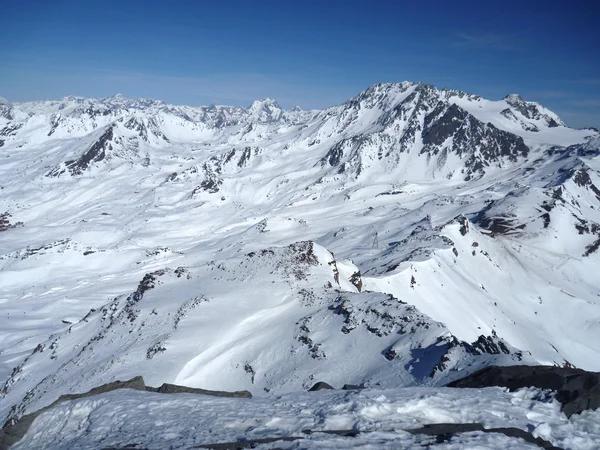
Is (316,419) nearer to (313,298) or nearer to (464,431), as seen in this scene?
(464,431)

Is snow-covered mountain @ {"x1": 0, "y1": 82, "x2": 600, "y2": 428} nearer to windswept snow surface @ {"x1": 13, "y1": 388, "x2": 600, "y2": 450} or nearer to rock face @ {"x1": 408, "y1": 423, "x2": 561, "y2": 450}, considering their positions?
windswept snow surface @ {"x1": 13, "y1": 388, "x2": 600, "y2": 450}

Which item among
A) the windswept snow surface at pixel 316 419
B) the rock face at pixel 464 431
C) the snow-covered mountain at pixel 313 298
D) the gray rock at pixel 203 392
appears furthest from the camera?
the snow-covered mountain at pixel 313 298

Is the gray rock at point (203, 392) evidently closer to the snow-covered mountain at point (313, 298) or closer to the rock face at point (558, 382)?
the rock face at point (558, 382)

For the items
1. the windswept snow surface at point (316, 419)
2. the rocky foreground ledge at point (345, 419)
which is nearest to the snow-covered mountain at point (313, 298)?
the rocky foreground ledge at point (345, 419)

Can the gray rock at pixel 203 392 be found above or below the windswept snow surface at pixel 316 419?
below

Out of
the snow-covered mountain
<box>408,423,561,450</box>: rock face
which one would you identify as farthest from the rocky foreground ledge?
the snow-covered mountain

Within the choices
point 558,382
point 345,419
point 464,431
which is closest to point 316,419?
point 345,419

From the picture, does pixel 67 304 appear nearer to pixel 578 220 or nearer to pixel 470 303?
pixel 470 303
